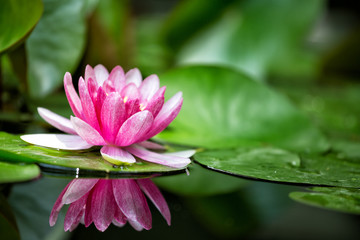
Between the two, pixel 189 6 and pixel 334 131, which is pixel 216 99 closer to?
pixel 334 131

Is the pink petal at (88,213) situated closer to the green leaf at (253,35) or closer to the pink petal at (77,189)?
the pink petal at (77,189)

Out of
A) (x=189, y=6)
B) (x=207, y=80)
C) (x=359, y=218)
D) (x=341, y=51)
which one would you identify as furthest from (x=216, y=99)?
(x=341, y=51)

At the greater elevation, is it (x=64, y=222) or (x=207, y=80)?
(x=207, y=80)

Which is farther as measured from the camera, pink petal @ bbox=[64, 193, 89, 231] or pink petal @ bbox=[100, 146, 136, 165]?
pink petal @ bbox=[100, 146, 136, 165]

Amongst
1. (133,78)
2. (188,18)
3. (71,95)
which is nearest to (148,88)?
(133,78)

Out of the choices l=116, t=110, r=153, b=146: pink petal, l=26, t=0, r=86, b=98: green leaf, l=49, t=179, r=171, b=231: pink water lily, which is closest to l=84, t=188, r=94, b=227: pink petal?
l=49, t=179, r=171, b=231: pink water lily

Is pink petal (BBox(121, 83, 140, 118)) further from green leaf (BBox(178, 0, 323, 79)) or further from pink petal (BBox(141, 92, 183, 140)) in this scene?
green leaf (BBox(178, 0, 323, 79))

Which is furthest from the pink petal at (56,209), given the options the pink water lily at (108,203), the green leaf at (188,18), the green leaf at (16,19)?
the green leaf at (188,18)
